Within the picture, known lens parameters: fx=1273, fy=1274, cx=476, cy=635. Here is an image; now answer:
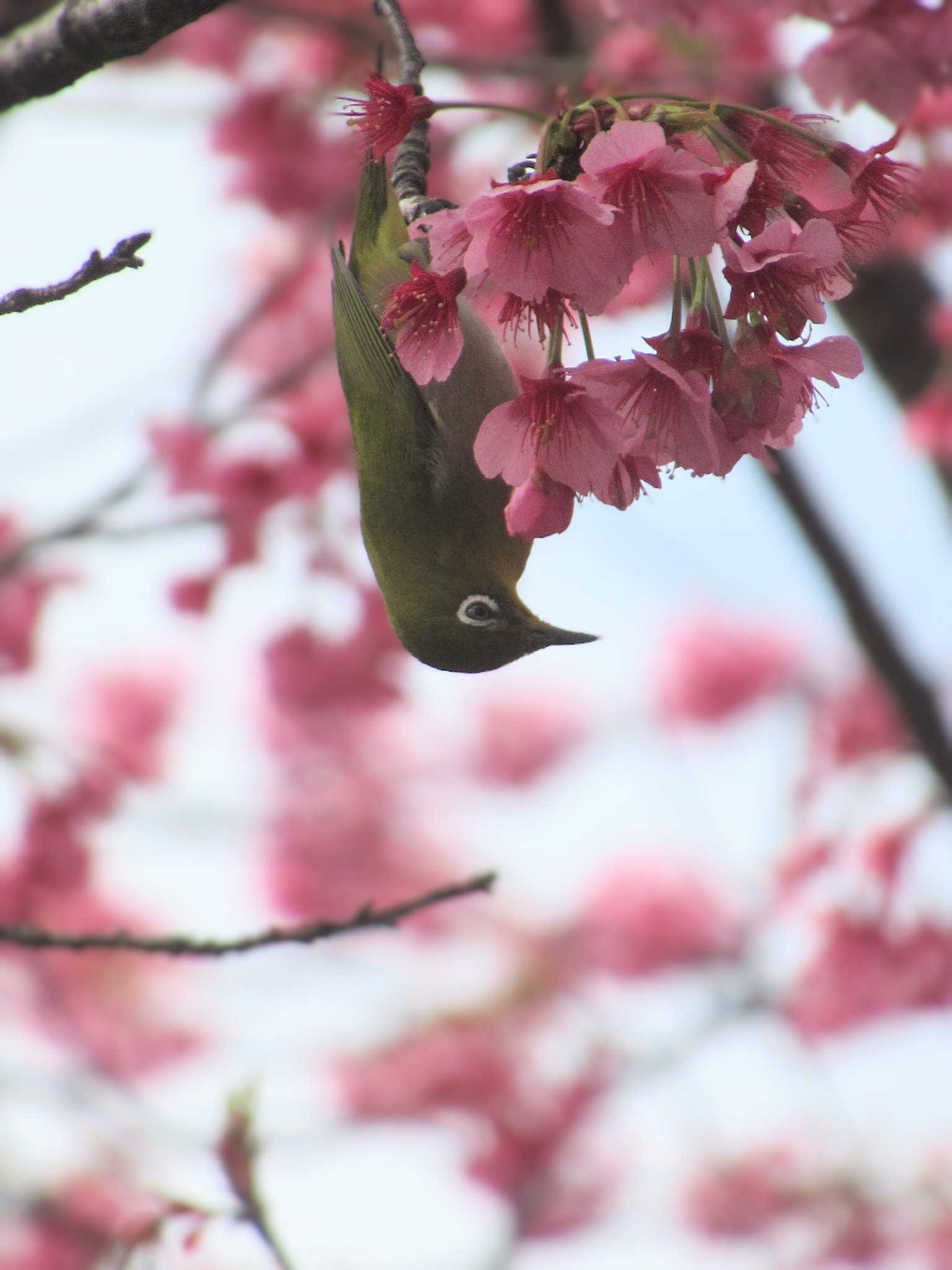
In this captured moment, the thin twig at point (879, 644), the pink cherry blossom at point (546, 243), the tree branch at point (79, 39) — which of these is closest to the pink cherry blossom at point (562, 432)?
the pink cherry blossom at point (546, 243)

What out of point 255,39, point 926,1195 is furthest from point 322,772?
point 255,39

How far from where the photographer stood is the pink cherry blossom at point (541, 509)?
5.13 ft

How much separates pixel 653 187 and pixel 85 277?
60cm

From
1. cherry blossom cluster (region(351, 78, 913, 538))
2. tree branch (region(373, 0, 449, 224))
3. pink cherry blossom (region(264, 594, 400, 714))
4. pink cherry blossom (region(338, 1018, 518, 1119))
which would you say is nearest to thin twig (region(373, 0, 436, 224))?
tree branch (region(373, 0, 449, 224))

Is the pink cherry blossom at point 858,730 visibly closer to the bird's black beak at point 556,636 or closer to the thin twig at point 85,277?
the bird's black beak at point 556,636

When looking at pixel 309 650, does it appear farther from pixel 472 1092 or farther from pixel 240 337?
pixel 472 1092

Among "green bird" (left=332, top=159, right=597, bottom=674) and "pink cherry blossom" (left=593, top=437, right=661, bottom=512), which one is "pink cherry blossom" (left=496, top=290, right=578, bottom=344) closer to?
"pink cherry blossom" (left=593, top=437, right=661, bottom=512)

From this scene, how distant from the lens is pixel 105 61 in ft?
5.61

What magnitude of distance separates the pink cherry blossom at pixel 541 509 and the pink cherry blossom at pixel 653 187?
31cm

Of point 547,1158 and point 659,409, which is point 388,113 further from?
point 547,1158

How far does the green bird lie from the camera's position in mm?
2436

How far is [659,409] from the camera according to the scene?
144 centimetres

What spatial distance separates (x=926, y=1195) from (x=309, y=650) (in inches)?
271

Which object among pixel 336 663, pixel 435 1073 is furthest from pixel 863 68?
pixel 435 1073
